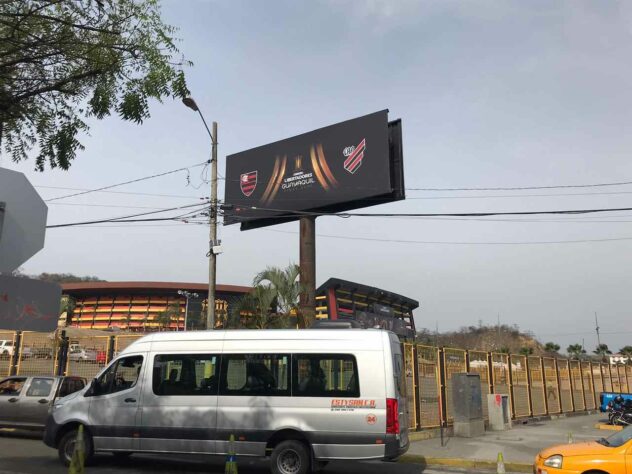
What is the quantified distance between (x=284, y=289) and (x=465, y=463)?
1167cm

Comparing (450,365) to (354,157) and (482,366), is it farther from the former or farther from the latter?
(354,157)

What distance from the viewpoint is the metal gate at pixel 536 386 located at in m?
21.5

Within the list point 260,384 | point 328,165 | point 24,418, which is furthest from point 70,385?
point 328,165

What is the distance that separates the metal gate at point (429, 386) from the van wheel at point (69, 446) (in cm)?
870

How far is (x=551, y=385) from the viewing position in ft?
77.6

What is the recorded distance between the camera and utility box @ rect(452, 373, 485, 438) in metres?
15.0

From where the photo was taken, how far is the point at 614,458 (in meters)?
7.68

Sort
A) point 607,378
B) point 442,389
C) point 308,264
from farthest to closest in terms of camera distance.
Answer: point 607,378 < point 308,264 < point 442,389

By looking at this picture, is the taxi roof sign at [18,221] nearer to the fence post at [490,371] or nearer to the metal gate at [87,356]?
the metal gate at [87,356]

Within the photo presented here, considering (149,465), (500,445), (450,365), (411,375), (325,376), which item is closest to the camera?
(325,376)

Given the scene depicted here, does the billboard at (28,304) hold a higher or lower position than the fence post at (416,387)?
higher

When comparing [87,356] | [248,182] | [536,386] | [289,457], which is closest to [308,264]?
[248,182]

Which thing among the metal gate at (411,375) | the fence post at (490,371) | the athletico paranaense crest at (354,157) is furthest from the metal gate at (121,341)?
the athletico paranaense crest at (354,157)

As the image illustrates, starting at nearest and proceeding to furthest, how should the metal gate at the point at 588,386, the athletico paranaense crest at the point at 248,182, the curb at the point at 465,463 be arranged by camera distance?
the curb at the point at 465,463, the metal gate at the point at 588,386, the athletico paranaense crest at the point at 248,182
